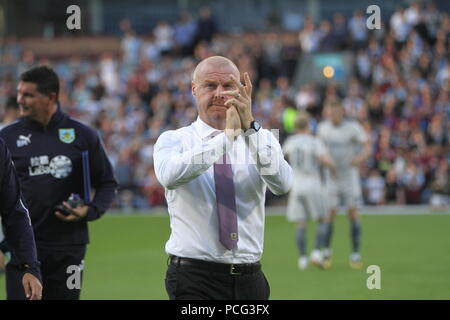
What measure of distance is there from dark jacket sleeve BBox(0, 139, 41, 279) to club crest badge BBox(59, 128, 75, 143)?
181cm

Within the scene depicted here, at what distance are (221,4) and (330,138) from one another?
84.8ft

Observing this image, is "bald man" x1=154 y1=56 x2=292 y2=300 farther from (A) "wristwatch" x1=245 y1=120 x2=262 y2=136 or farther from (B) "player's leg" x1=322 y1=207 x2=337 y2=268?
(B) "player's leg" x1=322 y1=207 x2=337 y2=268

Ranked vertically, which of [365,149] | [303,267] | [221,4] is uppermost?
[221,4]

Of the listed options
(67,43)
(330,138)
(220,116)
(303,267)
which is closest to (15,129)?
(220,116)

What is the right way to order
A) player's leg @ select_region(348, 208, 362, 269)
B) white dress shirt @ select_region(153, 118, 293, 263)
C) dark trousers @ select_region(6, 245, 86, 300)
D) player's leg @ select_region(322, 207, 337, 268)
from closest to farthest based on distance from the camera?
white dress shirt @ select_region(153, 118, 293, 263) → dark trousers @ select_region(6, 245, 86, 300) → player's leg @ select_region(348, 208, 362, 269) → player's leg @ select_region(322, 207, 337, 268)

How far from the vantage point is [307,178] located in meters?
15.3

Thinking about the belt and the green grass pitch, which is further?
the green grass pitch

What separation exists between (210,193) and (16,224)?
1284mm

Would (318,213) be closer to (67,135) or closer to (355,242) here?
(355,242)

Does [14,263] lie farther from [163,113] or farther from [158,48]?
[158,48]

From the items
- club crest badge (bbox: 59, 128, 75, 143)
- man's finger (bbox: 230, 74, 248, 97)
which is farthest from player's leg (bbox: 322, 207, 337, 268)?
man's finger (bbox: 230, 74, 248, 97)

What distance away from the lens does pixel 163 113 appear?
30.7 m

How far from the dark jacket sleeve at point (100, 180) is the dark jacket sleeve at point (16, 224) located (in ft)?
5.95

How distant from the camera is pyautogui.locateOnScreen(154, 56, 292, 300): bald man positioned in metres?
5.67
